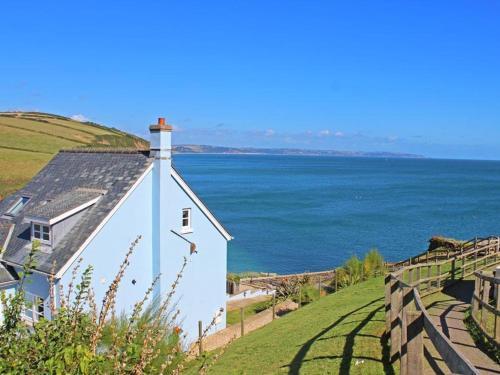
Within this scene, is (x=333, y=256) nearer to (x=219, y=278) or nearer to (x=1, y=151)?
(x=219, y=278)

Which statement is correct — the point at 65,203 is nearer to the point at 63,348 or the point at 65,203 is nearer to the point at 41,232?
the point at 41,232

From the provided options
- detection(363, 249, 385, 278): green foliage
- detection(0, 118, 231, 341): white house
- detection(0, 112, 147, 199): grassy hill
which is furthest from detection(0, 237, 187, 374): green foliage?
detection(0, 112, 147, 199): grassy hill

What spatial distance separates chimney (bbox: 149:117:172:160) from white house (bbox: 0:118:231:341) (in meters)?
0.04

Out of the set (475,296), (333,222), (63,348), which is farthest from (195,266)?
(333,222)

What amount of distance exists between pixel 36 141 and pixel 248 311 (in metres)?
66.9

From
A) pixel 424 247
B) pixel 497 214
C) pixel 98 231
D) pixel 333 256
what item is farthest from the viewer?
pixel 497 214

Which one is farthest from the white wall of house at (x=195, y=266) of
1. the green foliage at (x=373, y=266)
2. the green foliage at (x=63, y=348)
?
the green foliage at (x=63, y=348)

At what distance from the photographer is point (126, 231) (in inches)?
825

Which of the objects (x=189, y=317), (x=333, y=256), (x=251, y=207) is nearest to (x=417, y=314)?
(x=189, y=317)

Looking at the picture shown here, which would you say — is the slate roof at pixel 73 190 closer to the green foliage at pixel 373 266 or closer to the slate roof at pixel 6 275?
the slate roof at pixel 6 275

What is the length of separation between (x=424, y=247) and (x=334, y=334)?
170 ft

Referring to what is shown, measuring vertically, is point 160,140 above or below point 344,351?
above

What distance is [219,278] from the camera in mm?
25094

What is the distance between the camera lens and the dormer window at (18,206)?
82.6 feet
